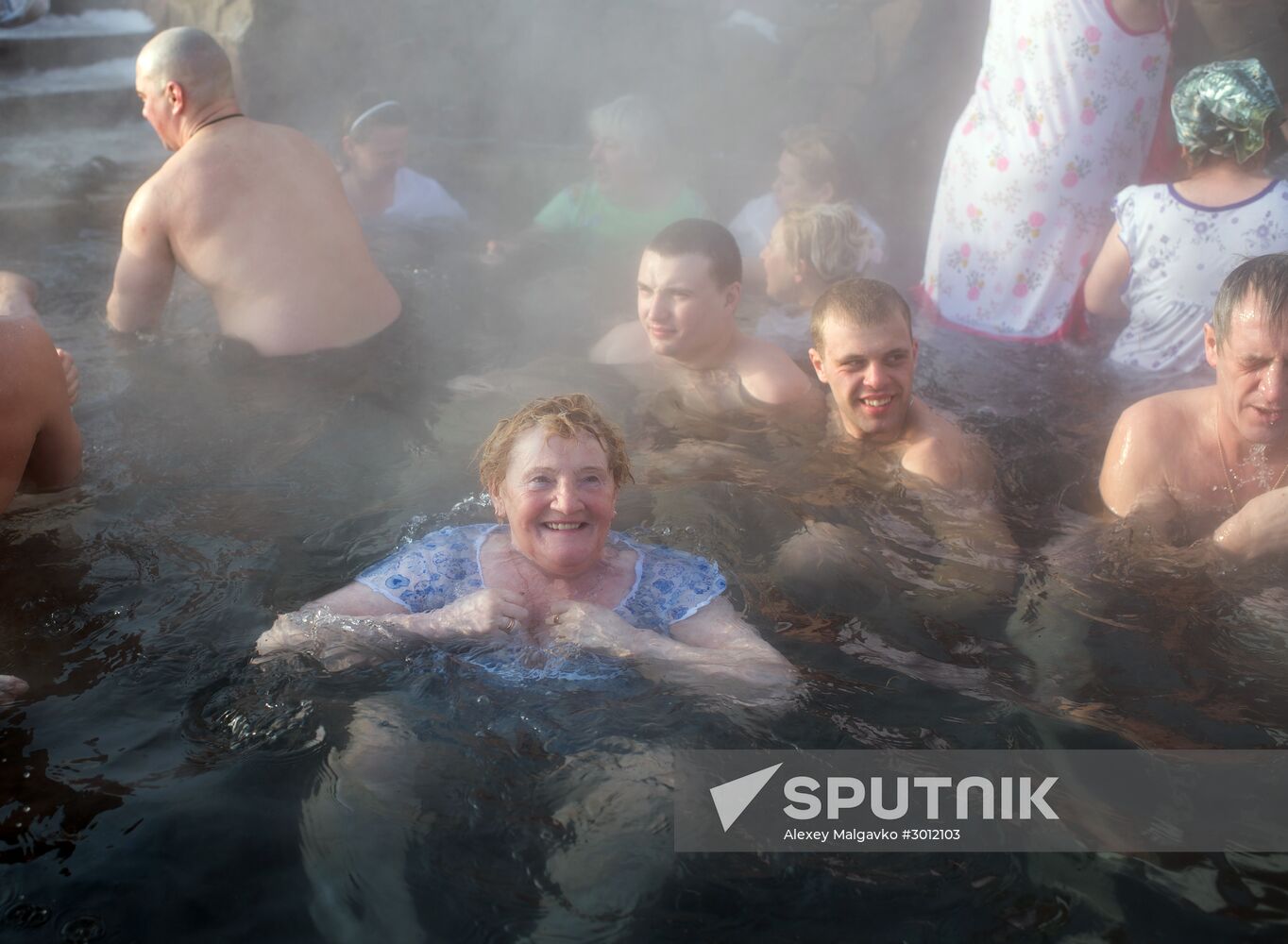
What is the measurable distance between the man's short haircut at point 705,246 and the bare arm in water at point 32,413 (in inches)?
94.4

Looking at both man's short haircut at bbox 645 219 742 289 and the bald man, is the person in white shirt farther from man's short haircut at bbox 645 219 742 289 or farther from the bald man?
man's short haircut at bbox 645 219 742 289

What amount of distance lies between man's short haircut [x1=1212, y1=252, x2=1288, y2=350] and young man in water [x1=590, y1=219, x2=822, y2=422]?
1598 mm

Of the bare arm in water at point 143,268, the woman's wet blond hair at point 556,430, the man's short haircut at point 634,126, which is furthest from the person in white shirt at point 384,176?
the woman's wet blond hair at point 556,430

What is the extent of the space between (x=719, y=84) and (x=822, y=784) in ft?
22.6

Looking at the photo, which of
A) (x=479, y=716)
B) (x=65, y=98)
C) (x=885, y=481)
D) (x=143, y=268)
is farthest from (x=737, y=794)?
(x=65, y=98)

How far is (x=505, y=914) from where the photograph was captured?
2.34m

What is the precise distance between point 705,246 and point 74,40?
5.32 metres

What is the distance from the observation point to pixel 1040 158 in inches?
204

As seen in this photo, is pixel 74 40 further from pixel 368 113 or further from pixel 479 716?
pixel 479 716

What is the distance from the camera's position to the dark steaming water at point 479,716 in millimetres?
2363

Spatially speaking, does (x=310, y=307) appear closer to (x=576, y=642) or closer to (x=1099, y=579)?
(x=576, y=642)

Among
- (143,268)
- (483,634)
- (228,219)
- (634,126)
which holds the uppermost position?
(634,126)

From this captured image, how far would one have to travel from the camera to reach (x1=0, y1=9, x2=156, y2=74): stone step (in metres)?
7.44

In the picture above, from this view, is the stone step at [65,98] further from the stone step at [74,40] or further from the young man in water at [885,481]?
the young man in water at [885,481]
